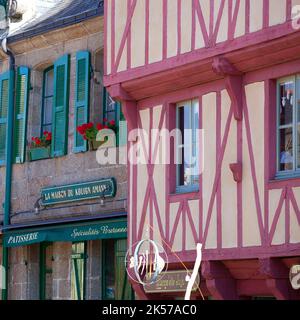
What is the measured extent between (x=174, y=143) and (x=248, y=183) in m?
1.88

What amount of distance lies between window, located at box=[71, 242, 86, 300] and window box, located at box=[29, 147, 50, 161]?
1797 millimetres

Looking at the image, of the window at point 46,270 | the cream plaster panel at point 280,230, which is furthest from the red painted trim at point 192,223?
the window at point 46,270

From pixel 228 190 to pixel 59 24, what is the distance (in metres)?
6.41

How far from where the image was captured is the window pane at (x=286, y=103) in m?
12.8

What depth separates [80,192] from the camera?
18.0 meters

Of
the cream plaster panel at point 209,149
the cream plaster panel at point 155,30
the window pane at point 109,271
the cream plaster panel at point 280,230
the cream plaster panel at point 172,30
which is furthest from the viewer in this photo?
the window pane at point 109,271

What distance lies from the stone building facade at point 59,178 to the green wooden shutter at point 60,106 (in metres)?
0.08

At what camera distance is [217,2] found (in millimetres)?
13477

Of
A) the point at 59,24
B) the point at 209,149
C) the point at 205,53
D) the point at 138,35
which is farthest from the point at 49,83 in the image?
the point at 205,53

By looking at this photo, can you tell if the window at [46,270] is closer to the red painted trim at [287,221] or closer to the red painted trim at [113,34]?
the red painted trim at [113,34]

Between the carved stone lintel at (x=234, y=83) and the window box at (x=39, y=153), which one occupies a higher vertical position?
the window box at (x=39, y=153)

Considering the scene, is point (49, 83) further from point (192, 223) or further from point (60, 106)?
point (192, 223)

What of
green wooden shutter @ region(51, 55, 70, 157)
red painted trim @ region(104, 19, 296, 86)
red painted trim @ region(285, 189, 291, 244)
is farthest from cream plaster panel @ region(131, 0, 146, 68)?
green wooden shutter @ region(51, 55, 70, 157)
